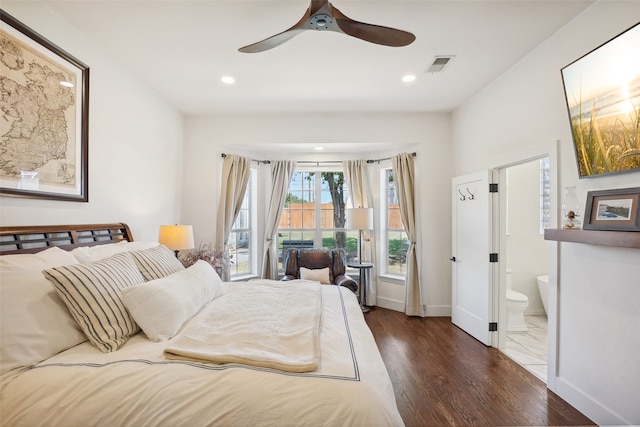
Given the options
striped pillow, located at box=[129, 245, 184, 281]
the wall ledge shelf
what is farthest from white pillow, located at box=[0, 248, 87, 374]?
the wall ledge shelf

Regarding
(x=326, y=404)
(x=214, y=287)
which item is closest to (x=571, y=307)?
(x=326, y=404)

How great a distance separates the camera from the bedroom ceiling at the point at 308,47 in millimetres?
1898

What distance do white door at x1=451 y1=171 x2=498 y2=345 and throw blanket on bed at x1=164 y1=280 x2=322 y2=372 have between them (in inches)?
81.7

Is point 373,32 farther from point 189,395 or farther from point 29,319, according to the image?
point 29,319

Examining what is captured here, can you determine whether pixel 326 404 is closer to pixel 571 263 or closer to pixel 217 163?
pixel 571 263

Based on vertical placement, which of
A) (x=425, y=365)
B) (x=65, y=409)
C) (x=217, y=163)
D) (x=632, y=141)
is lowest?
(x=425, y=365)

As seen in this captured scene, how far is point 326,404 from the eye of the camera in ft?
3.29

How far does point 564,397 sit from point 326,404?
2230 mm

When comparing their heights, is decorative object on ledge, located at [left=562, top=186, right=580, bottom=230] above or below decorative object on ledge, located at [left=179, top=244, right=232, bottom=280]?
above

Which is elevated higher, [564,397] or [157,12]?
[157,12]

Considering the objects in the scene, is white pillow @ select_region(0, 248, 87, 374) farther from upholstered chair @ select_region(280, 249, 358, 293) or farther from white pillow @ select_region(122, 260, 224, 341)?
upholstered chair @ select_region(280, 249, 358, 293)

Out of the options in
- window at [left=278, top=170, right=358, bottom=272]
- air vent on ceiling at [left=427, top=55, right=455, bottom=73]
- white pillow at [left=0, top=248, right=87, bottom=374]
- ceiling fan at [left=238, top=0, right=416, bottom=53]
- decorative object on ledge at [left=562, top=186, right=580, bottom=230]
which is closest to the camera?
white pillow at [left=0, top=248, right=87, bottom=374]

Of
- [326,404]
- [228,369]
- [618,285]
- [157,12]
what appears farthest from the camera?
[157,12]

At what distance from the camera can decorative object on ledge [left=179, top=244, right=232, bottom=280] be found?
3.32 meters
